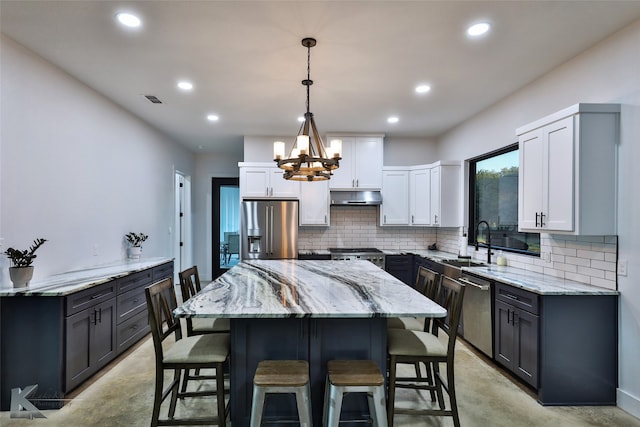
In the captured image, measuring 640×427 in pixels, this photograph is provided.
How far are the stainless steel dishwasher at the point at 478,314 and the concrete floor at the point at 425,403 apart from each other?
0.34 metres

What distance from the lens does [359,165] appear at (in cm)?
565

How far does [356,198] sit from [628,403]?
3866 millimetres

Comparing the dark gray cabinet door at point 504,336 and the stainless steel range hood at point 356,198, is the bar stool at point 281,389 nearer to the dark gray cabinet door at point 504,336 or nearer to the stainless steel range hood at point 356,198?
the dark gray cabinet door at point 504,336

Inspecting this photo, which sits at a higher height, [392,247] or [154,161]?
[154,161]

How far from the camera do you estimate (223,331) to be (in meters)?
2.71

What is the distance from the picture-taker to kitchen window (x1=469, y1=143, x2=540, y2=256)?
3997mm

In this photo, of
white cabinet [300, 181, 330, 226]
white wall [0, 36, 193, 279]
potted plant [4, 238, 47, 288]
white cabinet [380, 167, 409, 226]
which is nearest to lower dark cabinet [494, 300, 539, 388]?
white cabinet [380, 167, 409, 226]

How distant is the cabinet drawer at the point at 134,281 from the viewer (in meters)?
3.47

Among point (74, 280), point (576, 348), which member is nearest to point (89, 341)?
point (74, 280)

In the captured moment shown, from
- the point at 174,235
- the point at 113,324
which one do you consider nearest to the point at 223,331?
the point at 113,324

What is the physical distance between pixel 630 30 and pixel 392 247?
4089 millimetres

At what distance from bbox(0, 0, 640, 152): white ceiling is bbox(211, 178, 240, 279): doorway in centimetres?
319

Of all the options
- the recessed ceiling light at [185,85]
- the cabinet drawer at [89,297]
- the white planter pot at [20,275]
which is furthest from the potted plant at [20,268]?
the recessed ceiling light at [185,85]

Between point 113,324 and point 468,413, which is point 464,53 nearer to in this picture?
point 468,413
